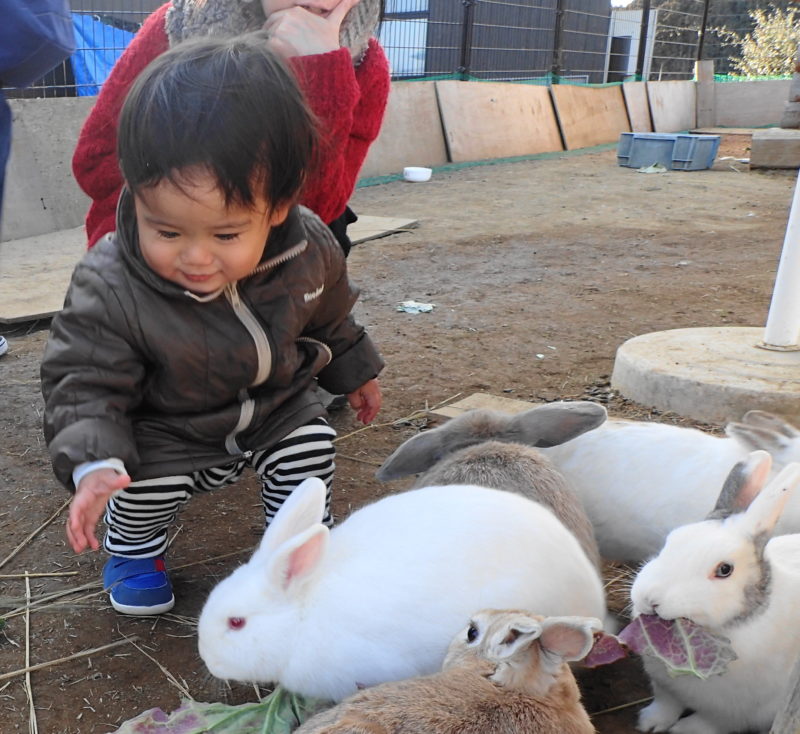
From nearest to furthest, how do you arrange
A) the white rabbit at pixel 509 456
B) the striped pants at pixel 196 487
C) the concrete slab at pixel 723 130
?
1. the white rabbit at pixel 509 456
2. the striped pants at pixel 196 487
3. the concrete slab at pixel 723 130

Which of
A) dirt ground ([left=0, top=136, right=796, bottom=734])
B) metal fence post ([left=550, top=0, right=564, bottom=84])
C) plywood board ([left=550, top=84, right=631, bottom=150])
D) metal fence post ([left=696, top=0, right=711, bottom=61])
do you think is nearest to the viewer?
dirt ground ([left=0, top=136, right=796, bottom=734])

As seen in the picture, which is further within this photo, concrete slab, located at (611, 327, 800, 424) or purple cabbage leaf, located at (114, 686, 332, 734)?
concrete slab, located at (611, 327, 800, 424)

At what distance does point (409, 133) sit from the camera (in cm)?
883

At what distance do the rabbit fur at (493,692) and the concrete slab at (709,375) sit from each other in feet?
5.38

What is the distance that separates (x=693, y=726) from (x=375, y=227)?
184 inches

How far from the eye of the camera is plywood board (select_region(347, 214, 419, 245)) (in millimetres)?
5672

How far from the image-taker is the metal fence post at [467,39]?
10.3 m

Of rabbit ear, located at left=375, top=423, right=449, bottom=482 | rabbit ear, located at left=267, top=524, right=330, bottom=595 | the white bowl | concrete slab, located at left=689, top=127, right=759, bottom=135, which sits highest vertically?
rabbit ear, located at left=267, top=524, right=330, bottom=595

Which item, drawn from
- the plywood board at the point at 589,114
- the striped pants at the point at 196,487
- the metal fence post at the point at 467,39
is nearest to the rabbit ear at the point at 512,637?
the striped pants at the point at 196,487

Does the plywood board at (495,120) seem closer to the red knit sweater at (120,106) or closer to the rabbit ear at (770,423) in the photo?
the red knit sweater at (120,106)

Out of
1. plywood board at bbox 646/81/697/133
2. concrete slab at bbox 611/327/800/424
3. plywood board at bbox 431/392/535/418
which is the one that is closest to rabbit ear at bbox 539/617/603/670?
plywood board at bbox 431/392/535/418

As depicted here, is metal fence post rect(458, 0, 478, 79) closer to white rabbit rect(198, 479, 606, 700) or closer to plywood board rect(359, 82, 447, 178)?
plywood board rect(359, 82, 447, 178)

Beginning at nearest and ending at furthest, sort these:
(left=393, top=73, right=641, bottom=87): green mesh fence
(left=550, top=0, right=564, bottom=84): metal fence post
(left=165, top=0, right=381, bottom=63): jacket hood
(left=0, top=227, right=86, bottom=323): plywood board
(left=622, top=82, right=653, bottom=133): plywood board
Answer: (left=165, top=0, right=381, bottom=63): jacket hood < (left=0, top=227, right=86, bottom=323): plywood board < (left=393, top=73, right=641, bottom=87): green mesh fence < (left=550, top=0, right=564, bottom=84): metal fence post < (left=622, top=82, right=653, bottom=133): plywood board

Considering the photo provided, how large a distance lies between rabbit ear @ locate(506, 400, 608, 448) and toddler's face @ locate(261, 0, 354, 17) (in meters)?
1.13
